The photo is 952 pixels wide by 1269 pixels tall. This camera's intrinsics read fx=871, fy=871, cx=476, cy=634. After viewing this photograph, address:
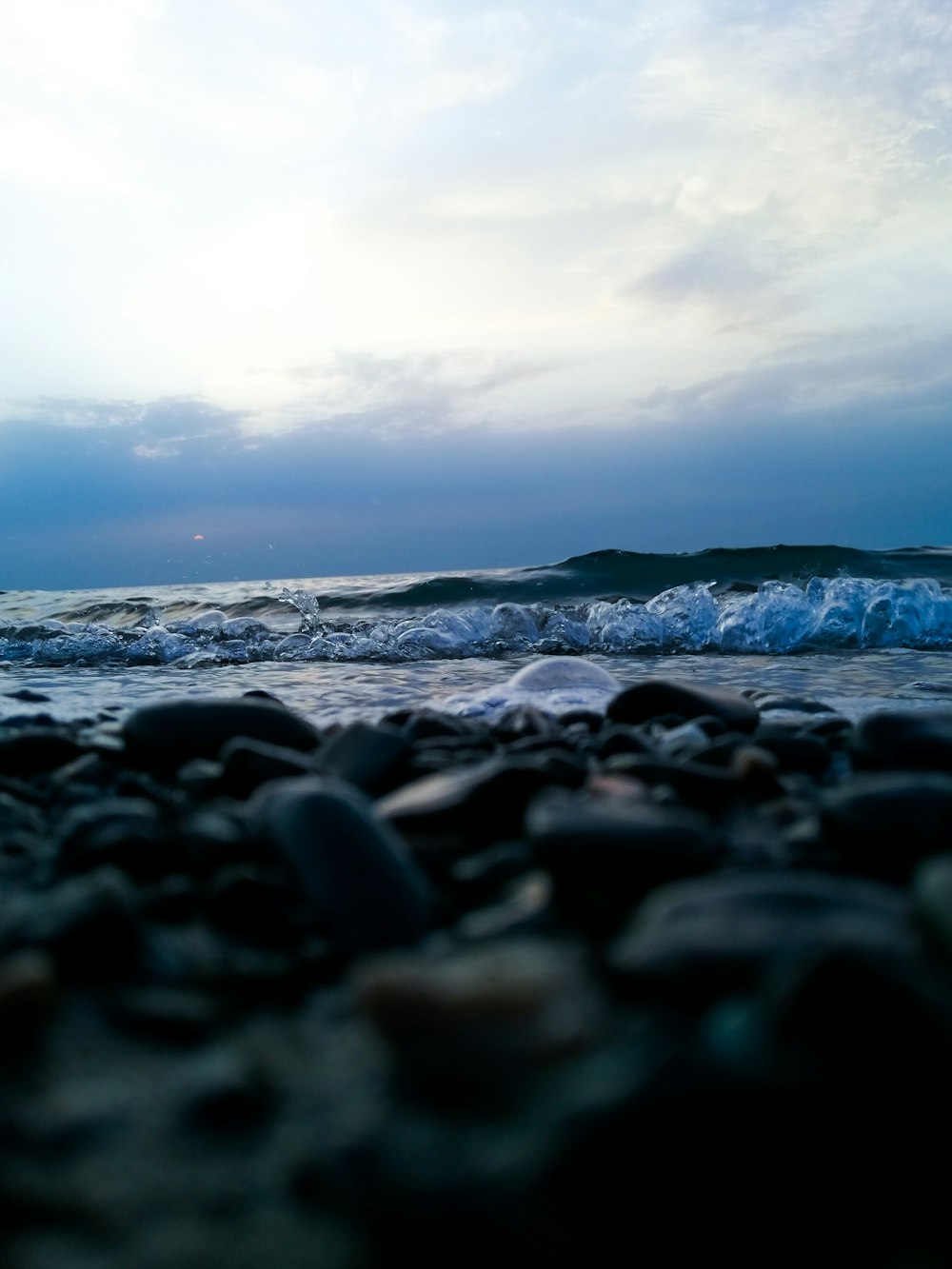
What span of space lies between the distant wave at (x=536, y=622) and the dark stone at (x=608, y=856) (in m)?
Result: 5.65

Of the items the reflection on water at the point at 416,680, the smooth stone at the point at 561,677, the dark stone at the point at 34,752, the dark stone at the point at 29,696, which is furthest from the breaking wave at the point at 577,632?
the dark stone at the point at 34,752

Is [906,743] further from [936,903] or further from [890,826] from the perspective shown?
[936,903]

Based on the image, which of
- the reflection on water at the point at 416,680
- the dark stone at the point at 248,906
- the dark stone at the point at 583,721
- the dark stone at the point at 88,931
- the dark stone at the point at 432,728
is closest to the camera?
the dark stone at the point at 88,931

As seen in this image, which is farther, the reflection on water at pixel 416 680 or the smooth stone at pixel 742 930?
the reflection on water at pixel 416 680

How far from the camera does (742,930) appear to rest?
0.85m

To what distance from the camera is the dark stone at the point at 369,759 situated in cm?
173

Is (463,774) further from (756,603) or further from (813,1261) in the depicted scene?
(756,603)

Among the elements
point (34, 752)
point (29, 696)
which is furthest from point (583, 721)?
point (29, 696)

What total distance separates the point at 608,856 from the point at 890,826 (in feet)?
1.41

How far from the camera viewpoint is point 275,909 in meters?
1.15

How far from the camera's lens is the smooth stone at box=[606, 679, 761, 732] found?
2557 millimetres

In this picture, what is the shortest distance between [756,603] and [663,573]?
385cm

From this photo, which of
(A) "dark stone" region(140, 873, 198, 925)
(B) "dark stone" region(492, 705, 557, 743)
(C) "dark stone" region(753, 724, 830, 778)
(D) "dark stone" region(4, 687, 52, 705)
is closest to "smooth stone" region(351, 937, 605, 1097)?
(A) "dark stone" region(140, 873, 198, 925)

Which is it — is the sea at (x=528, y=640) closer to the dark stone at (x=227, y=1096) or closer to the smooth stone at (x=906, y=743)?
the smooth stone at (x=906, y=743)
